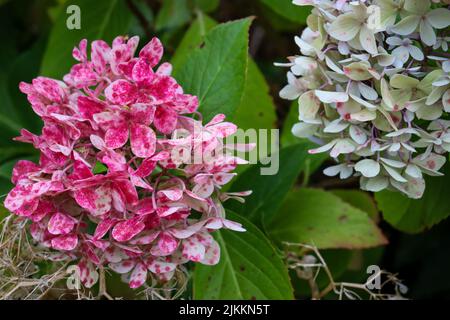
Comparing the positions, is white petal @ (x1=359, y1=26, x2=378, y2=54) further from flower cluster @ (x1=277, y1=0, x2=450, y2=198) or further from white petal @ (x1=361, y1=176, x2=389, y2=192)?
white petal @ (x1=361, y1=176, x2=389, y2=192)

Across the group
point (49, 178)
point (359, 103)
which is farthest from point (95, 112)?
point (359, 103)

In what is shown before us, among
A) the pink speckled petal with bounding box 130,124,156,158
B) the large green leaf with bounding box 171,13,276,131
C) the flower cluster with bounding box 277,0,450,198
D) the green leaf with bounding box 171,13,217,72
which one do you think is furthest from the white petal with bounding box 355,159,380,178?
the green leaf with bounding box 171,13,217,72

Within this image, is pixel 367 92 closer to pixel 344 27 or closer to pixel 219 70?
pixel 344 27

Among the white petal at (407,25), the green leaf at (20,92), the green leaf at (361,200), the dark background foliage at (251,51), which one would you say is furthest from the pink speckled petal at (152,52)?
the green leaf at (20,92)

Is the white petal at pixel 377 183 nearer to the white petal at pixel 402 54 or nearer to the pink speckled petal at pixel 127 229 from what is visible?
the white petal at pixel 402 54

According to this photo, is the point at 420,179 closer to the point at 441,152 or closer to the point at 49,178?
the point at 441,152

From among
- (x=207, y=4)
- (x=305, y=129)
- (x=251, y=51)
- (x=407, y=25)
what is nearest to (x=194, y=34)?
(x=207, y=4)

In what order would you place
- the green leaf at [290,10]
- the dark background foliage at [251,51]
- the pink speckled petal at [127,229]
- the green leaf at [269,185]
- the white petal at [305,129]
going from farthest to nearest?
the dark background foliage at [251,51], the green leaf at [290,10], the green leaf at [269,185], the white petal at [305,129], the pink speckled petal at [127,229]
